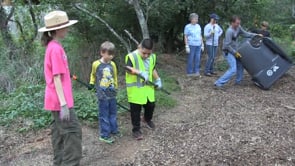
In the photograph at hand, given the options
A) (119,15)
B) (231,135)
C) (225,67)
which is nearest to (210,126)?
(231,135)

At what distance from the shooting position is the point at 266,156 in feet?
16.9

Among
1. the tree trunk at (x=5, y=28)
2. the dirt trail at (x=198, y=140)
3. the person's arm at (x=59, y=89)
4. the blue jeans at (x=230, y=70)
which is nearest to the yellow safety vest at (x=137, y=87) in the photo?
the dirt trail at (x=198, y=140)

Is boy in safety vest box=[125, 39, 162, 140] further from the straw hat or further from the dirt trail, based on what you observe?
the straw hat

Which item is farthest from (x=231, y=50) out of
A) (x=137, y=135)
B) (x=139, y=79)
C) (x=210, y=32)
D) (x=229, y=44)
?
(x=137, y=135)

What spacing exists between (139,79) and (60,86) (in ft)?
5.37

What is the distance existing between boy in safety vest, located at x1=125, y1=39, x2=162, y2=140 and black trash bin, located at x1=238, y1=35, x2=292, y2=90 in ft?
10.5

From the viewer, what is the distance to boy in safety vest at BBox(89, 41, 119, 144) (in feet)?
17.5

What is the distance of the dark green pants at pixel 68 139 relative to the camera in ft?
14.2

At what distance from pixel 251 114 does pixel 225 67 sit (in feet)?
12.7

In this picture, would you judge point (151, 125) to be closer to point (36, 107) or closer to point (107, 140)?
point (107, 140)

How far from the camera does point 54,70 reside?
4066 millimetres

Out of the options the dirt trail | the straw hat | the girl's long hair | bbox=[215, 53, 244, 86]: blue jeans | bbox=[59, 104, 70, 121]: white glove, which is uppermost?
the straw hat

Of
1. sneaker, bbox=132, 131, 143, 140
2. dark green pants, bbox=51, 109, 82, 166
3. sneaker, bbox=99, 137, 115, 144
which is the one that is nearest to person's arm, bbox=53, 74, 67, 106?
dark green pants, bbox=51, 109, 82, 166

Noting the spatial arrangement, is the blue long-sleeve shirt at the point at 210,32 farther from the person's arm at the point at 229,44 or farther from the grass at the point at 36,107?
the grass at the point at 36,107
